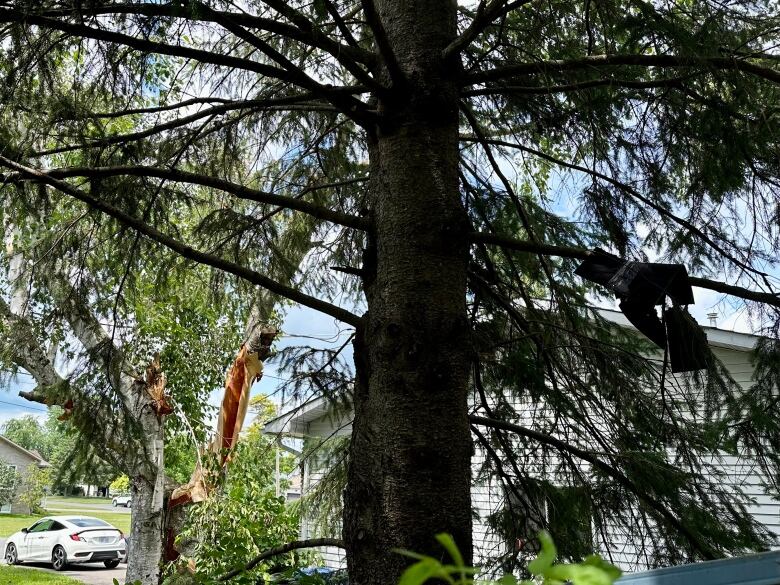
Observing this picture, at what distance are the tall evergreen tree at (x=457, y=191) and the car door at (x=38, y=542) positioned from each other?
1874cm

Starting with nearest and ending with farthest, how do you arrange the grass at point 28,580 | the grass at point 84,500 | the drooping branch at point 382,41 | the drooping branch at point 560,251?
the drooping branch at point 382,41, the drooping branch at point 560,251, the grass at point 28,580, the grass at point 84,500

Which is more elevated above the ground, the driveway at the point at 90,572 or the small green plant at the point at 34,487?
the small green plant at the point at 34,487

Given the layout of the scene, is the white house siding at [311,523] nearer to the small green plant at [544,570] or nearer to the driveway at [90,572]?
the small green plant at [544,570]

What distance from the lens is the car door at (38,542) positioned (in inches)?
821

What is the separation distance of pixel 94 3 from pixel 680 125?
2772 millimetres

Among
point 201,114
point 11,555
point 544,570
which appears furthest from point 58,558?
point 544,570

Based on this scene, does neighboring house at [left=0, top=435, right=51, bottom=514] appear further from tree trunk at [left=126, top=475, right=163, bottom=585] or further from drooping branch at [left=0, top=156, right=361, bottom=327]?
drooping branch at [left=0, top=156, right=361, bottom=327]

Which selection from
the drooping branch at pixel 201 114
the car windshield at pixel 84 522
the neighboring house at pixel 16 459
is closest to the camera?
the drooping branch at pixel 201 114

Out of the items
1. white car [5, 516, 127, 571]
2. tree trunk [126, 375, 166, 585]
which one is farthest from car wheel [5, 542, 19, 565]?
tree trunk [126, 375, 166, 585]

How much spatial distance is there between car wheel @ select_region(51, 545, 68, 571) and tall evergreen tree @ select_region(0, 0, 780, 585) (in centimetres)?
1837

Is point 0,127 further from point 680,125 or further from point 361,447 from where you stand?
point 680,125

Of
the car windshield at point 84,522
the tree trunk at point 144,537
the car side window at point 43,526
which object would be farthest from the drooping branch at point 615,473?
the car side window at point 43,526

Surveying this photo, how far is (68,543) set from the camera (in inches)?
804

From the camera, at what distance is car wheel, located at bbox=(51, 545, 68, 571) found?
20.6m
